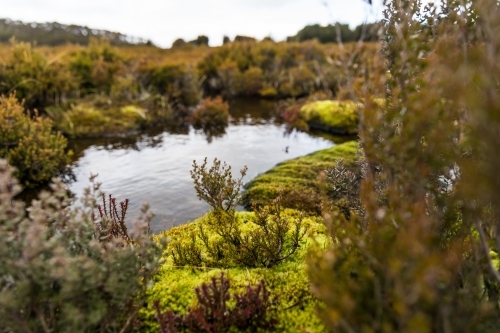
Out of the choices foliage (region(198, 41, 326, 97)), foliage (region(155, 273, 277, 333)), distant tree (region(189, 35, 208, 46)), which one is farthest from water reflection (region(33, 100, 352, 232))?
distant tree (region(189, 35, 208, 46))

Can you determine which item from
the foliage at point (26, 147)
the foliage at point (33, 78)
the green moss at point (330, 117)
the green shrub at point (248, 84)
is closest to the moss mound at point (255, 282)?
the foliage at point (26, 147)

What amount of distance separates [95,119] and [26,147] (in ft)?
21.8

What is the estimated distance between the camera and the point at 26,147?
395 inches

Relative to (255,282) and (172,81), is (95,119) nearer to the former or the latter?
(172,81)

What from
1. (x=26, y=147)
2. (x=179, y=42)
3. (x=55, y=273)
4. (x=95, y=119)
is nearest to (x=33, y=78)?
(x=95, y=119)

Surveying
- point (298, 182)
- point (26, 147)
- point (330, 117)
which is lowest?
point (298, 182)

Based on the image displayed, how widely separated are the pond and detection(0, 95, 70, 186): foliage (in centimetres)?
87

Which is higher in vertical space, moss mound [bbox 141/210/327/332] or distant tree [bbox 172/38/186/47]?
distant tree [bbox 172/38/186/47]

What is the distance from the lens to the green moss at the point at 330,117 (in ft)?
53.0

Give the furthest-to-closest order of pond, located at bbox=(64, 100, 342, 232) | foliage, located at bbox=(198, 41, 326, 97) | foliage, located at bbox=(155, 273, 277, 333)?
foliage, located at bbox=(198, 41, 326, 97) < pond, located at bbox=(64, 100, 342, 232) < foliage, located at bbox=(155, 273, 277, 333)

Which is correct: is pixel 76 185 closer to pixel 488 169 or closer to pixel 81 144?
pixel 81 144

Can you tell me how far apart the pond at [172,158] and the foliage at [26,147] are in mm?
870

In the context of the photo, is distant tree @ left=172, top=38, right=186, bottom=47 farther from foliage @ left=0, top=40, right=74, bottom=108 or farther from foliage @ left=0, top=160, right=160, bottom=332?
foliage @ left=0, top=160, right=160, bottom=332

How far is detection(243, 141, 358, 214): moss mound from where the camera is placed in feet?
24.8
